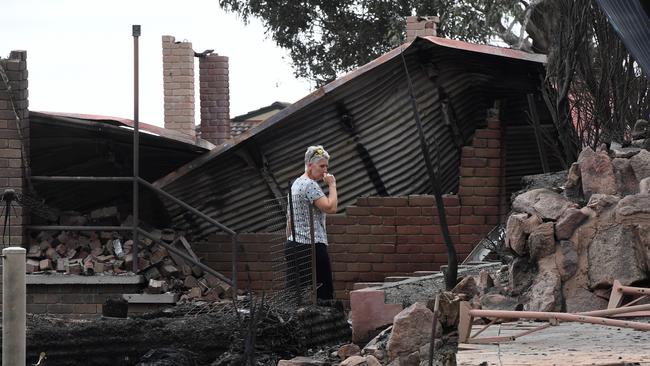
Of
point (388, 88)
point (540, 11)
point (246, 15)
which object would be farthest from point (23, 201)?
point (246, 15)

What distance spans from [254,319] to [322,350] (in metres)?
1.17

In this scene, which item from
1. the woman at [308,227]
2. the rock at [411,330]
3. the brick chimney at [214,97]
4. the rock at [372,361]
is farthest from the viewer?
the brick chimney at [214,97]

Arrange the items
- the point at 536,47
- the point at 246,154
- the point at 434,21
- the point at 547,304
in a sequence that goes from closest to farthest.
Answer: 1. the point at 547,304
2. the point at 246,154
3. the point at 434,21
4. the point at 536,47

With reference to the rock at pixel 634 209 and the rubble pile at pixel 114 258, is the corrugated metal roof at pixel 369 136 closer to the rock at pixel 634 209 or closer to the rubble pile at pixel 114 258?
the rubble pile at pixel 114 258

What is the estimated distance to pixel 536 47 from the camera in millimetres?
24125

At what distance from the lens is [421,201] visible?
12.1 metres

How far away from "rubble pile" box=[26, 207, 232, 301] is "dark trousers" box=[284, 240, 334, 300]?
7.73ft

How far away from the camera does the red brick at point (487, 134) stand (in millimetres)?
12352

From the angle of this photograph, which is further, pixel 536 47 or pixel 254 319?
pixel 536 47

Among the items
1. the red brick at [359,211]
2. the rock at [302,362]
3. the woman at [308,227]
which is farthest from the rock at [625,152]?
the red brick at [359,211]

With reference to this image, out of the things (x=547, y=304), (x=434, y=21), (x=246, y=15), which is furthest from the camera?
(x=246, y=15)

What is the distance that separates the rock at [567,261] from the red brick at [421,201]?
5136 mm

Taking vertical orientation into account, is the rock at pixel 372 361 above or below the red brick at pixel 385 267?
below

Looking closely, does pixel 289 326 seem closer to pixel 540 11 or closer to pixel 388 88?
pixel 388 88
